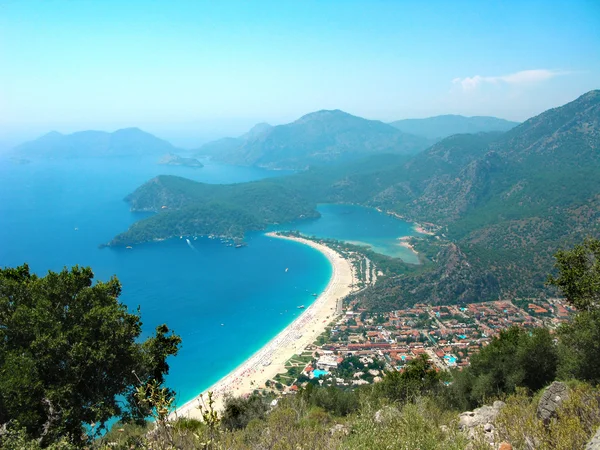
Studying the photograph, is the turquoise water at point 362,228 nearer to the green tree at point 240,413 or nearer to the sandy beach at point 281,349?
the sandy beach at point 281,349

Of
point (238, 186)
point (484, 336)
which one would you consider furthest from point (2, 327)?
point (238, 186)

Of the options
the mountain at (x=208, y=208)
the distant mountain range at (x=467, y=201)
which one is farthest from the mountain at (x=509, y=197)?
the mountain at (x=208, y=208)

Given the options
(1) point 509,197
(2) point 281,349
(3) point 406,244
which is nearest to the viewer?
(2) point 281,349

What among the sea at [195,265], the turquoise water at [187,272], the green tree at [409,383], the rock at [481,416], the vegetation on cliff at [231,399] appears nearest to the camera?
the vegetation on cliff at [231,399]

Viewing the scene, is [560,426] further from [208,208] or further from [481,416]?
[208,208]

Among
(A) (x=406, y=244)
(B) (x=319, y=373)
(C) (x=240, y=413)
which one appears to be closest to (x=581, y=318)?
(C) (x=240, y=413)

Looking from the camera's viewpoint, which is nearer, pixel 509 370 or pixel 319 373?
pixel 509 370
